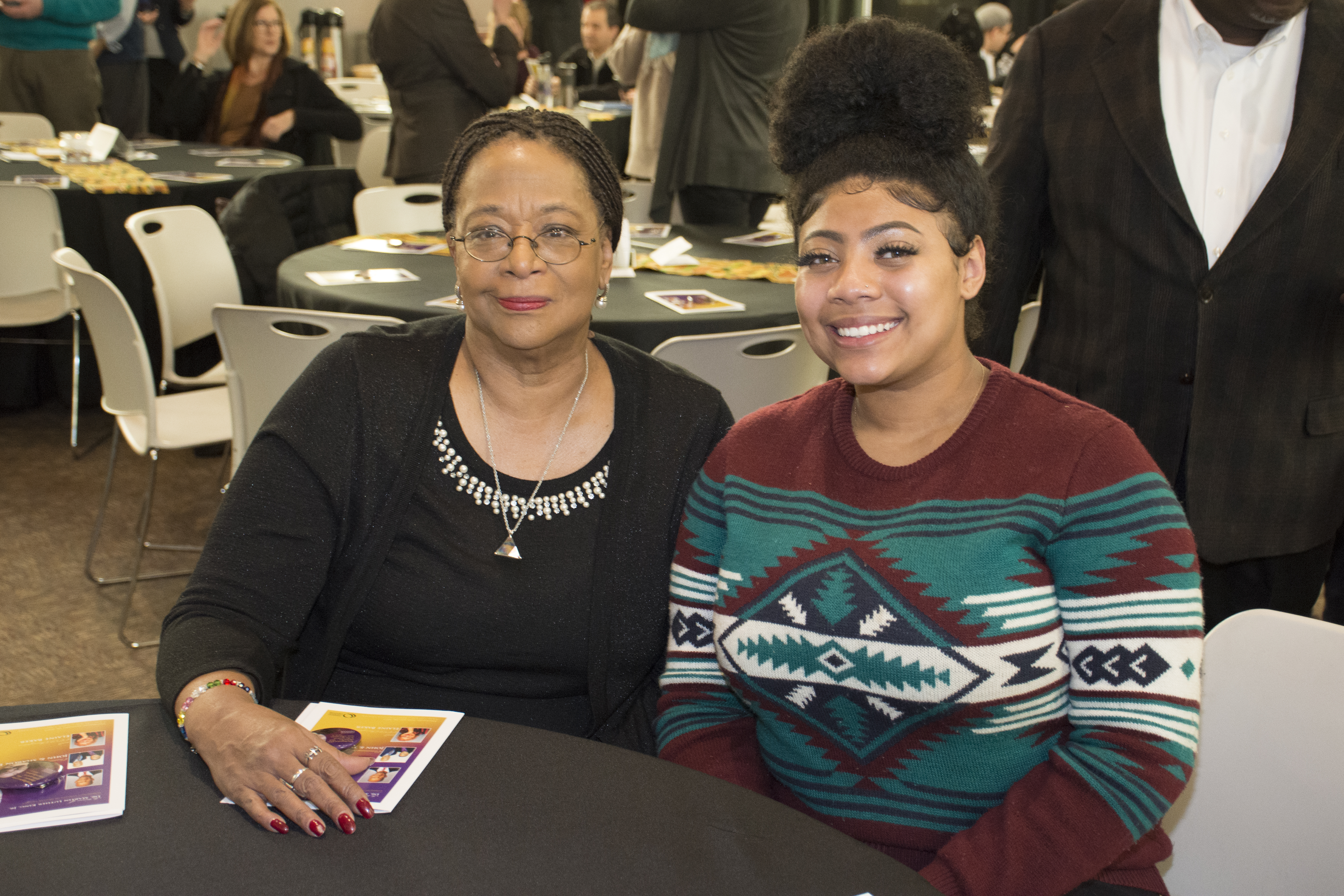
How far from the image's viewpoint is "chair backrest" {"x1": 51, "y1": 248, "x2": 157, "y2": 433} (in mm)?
2842

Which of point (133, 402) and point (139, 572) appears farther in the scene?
point (139, 572)

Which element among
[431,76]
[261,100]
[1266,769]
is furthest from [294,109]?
[1266,769]

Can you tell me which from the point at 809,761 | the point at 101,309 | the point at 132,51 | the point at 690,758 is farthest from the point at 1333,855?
the point at 132,51

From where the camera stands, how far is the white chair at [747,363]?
235 cm

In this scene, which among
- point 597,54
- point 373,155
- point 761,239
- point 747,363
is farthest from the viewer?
point 597,54

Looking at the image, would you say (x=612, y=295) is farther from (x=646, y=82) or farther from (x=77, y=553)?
(x=646, y=82)

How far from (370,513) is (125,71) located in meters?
6.22

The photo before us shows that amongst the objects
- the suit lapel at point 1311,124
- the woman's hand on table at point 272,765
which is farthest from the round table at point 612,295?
the woman's hand on table at point 272,765

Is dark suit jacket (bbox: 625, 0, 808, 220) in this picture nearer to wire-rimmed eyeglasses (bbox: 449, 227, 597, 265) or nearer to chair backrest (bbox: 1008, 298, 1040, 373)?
chair backrest (bbox: 1008, 298, 1040, 373)

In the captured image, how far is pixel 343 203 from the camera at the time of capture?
4.52 m

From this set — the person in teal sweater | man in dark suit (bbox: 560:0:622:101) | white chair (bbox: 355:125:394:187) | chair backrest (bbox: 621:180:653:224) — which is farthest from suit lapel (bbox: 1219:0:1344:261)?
man in dark suit (bbox: 560:0:622:101)

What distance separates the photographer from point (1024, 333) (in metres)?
2.96

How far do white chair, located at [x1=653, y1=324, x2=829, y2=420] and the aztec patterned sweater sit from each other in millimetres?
1020

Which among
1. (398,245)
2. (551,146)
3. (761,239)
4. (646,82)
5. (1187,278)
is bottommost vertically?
(398,245)
